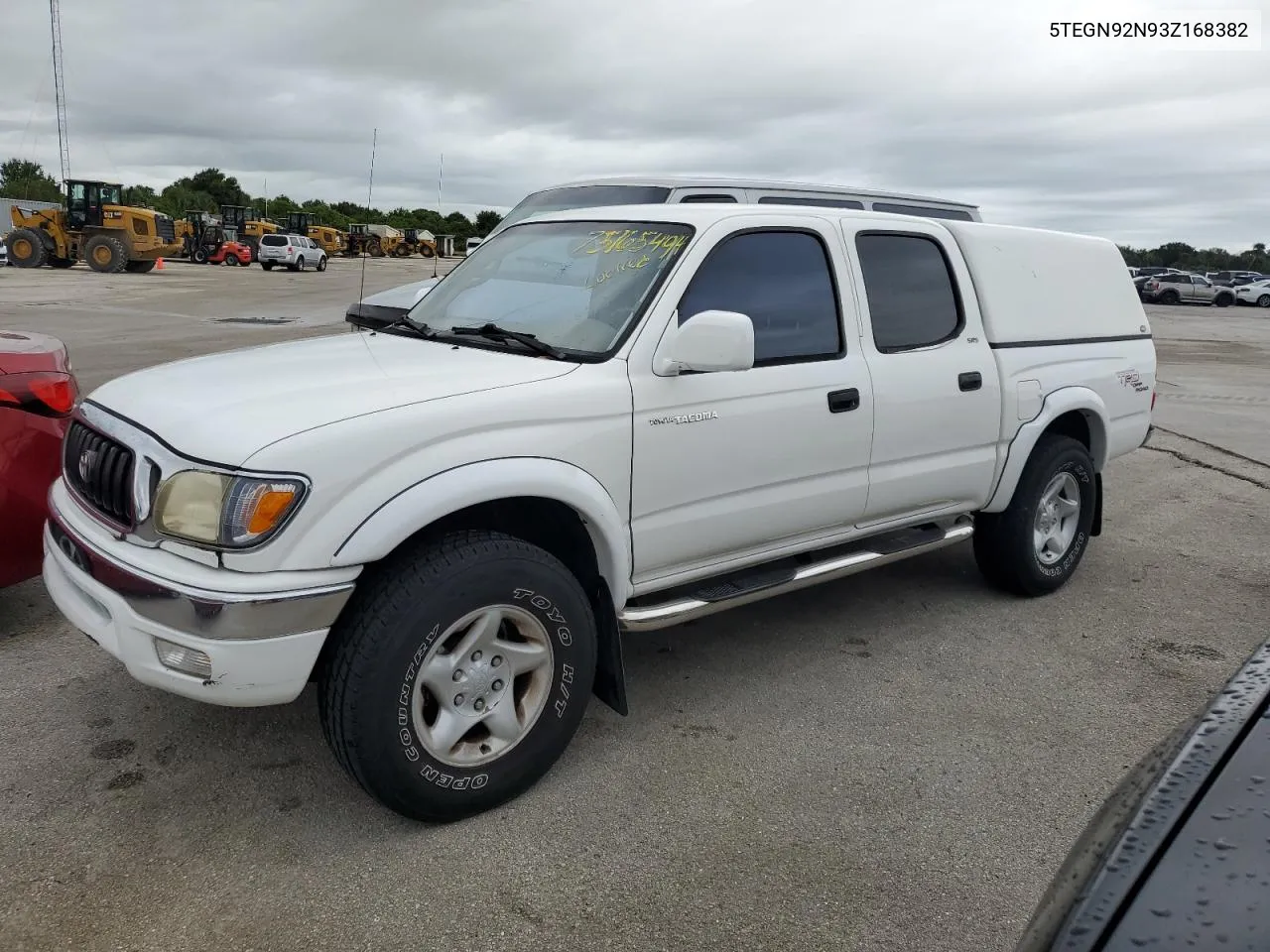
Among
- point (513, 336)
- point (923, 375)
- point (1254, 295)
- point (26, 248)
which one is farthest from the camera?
point (1254, 295)

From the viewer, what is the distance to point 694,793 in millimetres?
3195

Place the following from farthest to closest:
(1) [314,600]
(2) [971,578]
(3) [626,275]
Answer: (2) [971,578]
(3) [626,275]
(1) [314,600]

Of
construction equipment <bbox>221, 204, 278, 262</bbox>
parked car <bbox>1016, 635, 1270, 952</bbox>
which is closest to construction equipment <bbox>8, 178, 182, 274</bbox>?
construction equipment <bbox>221, 204, 278, 262</bbox>

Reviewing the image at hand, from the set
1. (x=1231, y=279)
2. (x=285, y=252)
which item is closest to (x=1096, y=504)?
(x=285, y=252)

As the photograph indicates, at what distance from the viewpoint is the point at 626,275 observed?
141 inches

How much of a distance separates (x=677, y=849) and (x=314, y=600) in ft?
4.08

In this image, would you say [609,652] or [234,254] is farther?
[234,254]

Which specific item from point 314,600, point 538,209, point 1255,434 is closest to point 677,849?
point 314,600

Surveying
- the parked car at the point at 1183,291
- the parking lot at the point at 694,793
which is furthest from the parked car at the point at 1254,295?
the parking lot at the point at 694,793

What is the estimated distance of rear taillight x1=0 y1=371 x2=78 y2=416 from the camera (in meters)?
3.82

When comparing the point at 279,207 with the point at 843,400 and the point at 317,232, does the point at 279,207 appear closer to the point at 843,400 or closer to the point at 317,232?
the point at 317,232

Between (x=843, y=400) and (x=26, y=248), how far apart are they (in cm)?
3907

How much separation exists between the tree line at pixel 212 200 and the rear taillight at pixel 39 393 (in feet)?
207

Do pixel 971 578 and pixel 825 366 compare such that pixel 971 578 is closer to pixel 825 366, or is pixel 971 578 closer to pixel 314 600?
pixel 825 366
